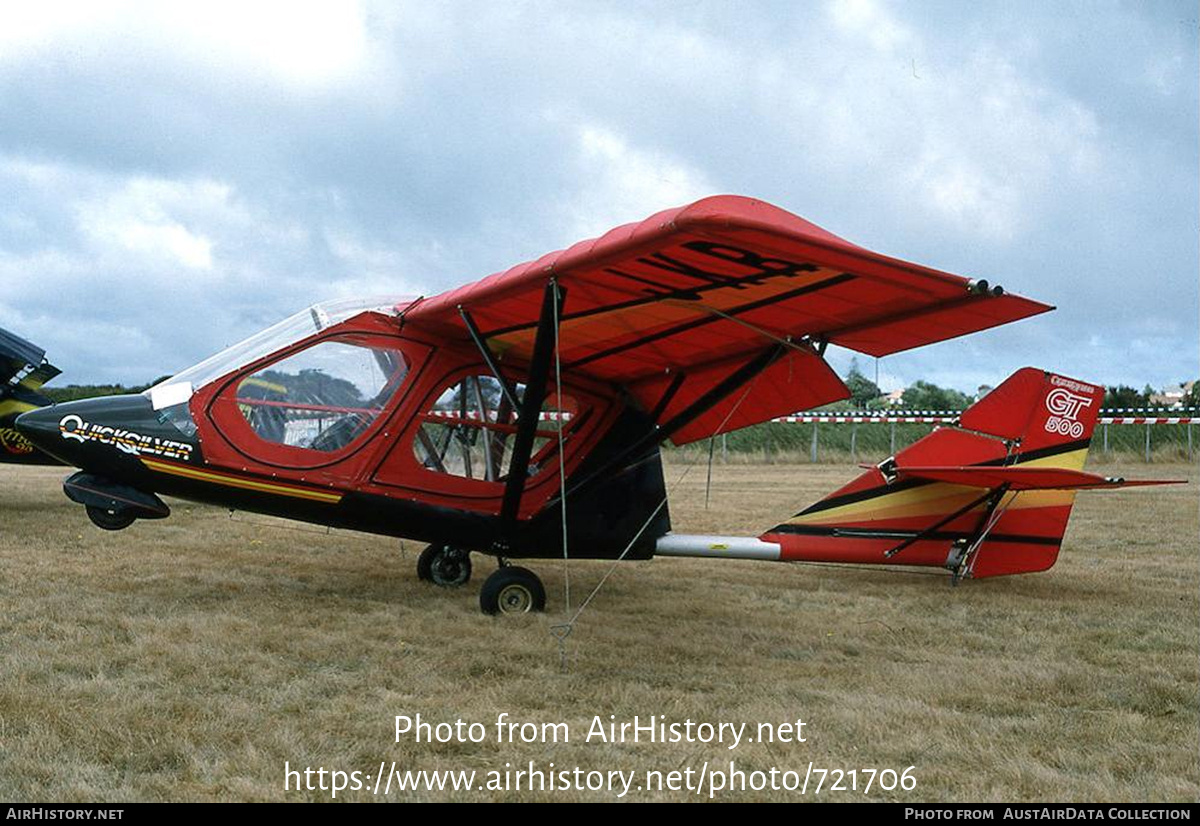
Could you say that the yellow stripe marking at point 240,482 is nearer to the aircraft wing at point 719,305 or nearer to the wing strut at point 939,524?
the aircraft wing at point 719,305

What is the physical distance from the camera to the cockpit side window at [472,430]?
6793 mm

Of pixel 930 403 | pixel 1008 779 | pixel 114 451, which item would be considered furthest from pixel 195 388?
pixel 930 403

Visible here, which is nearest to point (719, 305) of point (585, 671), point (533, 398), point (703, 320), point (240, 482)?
point (703, 320)

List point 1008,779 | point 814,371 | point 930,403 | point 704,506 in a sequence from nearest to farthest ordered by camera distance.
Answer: point 1008,779 < point 814,371 < point 704,506 < point 930,403

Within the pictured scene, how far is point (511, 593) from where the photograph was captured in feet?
21.4

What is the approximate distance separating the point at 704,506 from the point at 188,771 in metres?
12.4

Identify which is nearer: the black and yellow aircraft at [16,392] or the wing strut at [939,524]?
the wing strut at [939,524]

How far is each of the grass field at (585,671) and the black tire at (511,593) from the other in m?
0.20

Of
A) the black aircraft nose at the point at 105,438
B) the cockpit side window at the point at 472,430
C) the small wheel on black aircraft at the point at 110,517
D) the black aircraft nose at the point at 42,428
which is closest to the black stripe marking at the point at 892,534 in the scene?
the cockpit side window at the point at 472,430

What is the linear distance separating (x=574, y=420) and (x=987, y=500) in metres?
3.68

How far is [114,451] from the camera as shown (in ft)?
20.0

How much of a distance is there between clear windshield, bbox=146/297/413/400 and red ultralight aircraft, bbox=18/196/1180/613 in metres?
0.02

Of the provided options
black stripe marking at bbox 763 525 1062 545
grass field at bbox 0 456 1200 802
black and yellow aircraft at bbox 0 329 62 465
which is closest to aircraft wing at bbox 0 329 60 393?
black and yellow aircraft at bbox 0 329 62 465
